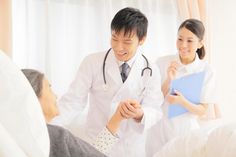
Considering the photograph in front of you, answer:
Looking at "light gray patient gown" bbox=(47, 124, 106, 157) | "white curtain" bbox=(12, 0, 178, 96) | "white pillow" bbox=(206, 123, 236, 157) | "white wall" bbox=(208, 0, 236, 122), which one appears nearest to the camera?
"light gray patient gown" bbox=(47, 124, 106, 157)

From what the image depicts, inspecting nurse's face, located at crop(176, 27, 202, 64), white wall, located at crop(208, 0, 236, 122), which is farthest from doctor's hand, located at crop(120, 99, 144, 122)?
white wall, located at crop(208, 0, 236, 122)

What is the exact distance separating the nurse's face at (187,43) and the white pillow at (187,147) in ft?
1.82

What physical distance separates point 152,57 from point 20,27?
103 cm

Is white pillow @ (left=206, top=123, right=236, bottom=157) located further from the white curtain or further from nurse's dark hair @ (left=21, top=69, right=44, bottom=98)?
the white curtain

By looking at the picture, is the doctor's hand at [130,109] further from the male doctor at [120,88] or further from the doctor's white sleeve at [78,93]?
the doctor's white sleeve at [78,93]

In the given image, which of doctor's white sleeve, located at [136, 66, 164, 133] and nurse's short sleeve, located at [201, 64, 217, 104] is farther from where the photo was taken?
nurse's short sleeve, located at [201, 64, 217, 104]

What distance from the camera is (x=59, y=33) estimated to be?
2.37 meters

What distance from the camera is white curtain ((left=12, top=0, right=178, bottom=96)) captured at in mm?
2232

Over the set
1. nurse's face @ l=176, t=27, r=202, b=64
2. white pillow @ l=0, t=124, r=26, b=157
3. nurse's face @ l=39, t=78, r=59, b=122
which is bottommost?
nurse's face @ l=39, t=78, r=59, b=122

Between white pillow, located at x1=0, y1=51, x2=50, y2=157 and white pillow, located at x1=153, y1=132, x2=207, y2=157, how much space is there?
0.91 m

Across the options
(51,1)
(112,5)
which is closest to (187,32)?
(112,5)

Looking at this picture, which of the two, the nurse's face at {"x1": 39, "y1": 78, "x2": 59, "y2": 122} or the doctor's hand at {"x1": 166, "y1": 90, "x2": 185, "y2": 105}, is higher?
the nurse's face at {"x1": 39, "y1": 78, "x2": 59, "y2": 122}

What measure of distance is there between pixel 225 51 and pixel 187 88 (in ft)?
4.65

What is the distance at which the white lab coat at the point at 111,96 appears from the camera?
6.23ft
